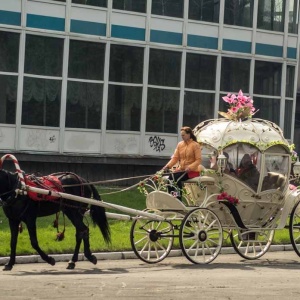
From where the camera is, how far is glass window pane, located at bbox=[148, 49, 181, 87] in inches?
1315

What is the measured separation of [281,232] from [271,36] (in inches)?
613

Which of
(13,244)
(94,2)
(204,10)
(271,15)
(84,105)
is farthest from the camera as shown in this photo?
(271,15)

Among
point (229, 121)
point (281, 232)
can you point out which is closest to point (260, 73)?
point (281, 232)

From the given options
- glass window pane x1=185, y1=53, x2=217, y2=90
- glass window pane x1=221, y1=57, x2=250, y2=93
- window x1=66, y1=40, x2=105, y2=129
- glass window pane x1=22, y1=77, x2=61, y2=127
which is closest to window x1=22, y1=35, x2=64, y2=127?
glass window pane x1=22, y1=77, x2=61, y2=127

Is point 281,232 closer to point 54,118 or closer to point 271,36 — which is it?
point 54,118

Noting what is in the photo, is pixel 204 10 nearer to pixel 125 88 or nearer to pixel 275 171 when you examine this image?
pixel 125 88

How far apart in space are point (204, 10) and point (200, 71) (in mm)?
2177

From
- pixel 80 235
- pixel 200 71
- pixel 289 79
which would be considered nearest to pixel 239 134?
pixel 80 235

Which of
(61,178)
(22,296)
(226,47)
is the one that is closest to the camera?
(22,296)

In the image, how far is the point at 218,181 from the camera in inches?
665

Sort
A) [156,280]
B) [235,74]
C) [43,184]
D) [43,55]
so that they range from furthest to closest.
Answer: [235,74] < [43,55] < [43,184] < [156,280]

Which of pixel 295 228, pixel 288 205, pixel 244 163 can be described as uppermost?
pixel 244 163

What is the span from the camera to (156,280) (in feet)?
43.2

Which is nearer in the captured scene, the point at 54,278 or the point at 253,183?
the point at 54,278
